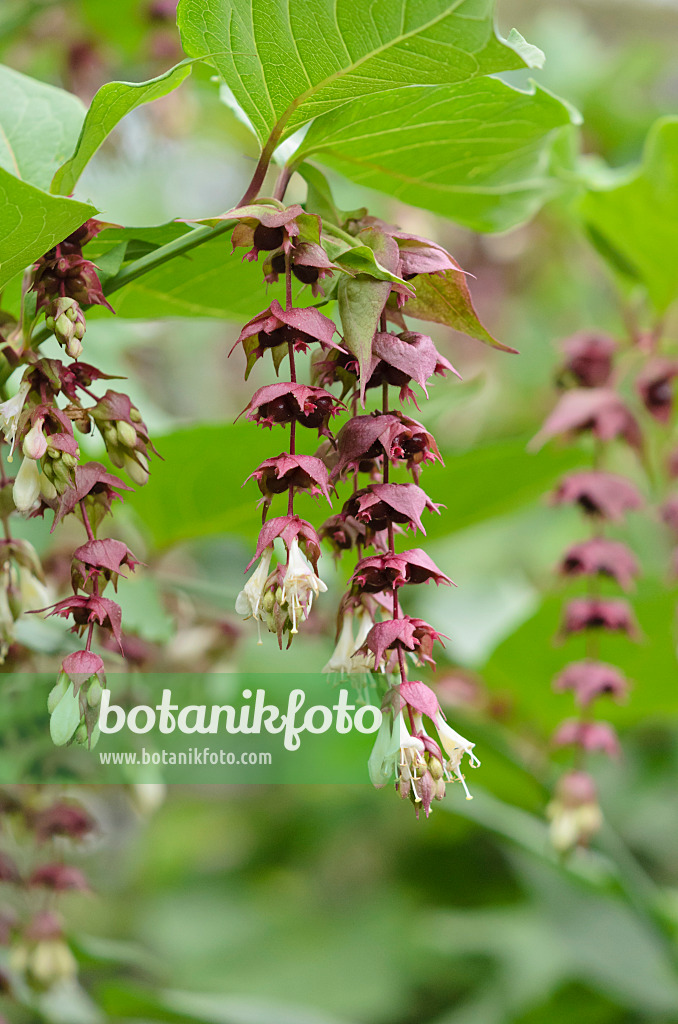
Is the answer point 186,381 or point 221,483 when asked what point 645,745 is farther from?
point 186,381

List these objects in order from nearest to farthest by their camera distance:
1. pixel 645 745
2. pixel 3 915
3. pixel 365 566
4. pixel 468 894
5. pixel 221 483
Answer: pixel 365 566 → pixel 3 915 → pixel 221 483 → pixel 468 894 → pixel 645 745

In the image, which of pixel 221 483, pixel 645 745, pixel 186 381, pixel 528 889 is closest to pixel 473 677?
pixel 528 889

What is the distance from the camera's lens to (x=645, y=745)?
1848 mm

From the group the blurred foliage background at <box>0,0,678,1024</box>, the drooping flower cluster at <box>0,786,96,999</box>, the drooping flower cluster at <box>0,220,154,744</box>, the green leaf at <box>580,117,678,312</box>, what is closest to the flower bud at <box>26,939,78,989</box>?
the drooping flower cluster at <box>0,786,96,999</box>

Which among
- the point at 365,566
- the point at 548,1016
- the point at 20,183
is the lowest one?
the point at 548,1016

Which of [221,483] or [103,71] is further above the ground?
[103,71]

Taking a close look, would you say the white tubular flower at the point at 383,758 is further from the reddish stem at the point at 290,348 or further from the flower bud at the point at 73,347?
the flower bud at the point at 73,347

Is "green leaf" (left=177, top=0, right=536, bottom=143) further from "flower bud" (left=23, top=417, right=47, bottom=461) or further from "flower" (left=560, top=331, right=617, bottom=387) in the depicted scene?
"flower" (left=560, top=331, right=617, bottom=387)

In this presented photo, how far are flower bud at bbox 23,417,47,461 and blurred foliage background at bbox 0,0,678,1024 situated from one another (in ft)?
0.78

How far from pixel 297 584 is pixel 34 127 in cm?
46

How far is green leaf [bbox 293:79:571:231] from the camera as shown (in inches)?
22.8

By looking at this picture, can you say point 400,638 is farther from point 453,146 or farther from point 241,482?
point 241,482

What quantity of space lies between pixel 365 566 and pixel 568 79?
6.55ft

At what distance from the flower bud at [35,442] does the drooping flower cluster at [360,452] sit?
107 mm
